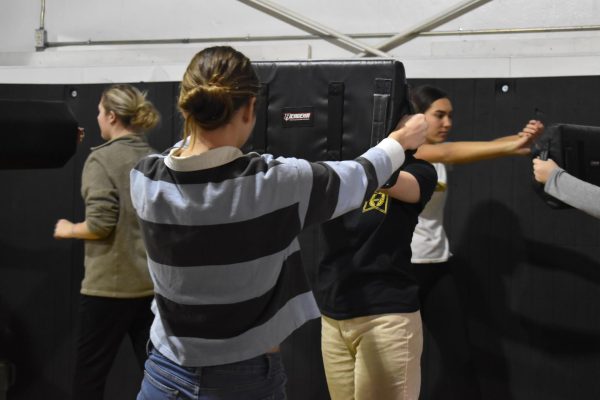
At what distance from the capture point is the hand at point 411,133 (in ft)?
5.44

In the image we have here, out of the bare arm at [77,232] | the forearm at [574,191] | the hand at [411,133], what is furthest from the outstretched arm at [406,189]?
the bare arm at [77,232]

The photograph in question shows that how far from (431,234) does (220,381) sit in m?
1.87

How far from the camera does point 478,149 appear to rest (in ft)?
9.49

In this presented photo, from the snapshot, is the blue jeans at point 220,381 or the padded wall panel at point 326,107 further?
the padded wall panel at point 326,107

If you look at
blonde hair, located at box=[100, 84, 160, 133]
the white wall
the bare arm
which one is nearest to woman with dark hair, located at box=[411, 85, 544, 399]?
the white wall

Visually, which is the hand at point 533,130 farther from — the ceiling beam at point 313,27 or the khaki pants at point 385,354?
the khaki pants at point 385,354

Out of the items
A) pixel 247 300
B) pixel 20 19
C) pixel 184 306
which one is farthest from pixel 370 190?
pixel 20 19

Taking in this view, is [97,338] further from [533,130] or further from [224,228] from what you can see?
[533,130]

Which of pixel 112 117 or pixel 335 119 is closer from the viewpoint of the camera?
pixel 335 119

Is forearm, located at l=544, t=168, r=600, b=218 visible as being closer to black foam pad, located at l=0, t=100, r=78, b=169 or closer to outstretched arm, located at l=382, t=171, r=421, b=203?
outstretched arm, located at l=382, t=171, r=421, b=203

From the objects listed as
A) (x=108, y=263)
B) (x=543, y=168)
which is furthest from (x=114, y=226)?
(x=543, y=168)

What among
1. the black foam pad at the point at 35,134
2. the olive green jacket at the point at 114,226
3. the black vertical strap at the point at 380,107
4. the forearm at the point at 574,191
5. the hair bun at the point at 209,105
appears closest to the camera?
the black foam pad at the point at 35,134

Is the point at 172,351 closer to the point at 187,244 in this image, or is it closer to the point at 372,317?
the point at 187,244

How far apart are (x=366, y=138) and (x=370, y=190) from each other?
402 mm
